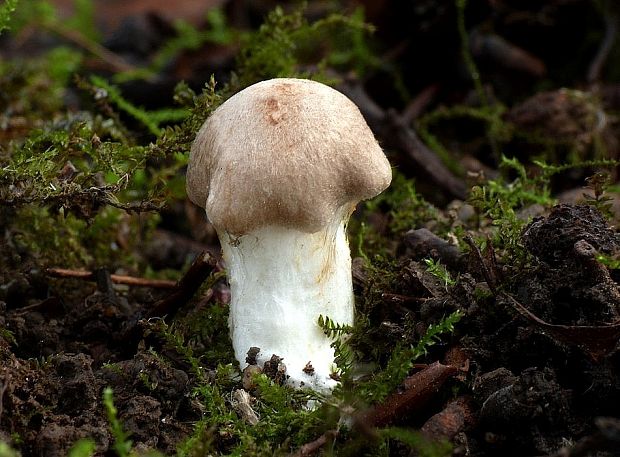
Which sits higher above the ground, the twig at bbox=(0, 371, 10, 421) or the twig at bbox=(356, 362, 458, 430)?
the twig at bbox=(0, 371, 10, 421)

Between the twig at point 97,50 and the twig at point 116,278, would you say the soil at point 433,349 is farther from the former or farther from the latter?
the twig at point 97,50

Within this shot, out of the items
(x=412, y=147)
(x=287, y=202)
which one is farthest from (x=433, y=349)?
(x=412, y=147)

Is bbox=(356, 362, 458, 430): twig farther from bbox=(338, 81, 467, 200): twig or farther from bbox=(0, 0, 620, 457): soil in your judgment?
bbox=(338, 81, 467, 200): twig

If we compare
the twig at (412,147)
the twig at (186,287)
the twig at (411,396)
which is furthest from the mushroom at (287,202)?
the twig at (412,147)

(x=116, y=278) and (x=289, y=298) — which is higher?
(x=289, y=298)

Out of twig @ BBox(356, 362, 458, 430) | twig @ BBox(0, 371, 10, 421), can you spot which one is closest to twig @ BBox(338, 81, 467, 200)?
twig @ BBox(356, 362, 458, 430)

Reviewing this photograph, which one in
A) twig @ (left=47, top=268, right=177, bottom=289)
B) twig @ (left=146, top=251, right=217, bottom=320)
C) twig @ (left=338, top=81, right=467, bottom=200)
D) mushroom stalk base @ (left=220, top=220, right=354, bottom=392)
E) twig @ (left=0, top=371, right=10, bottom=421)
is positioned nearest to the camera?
twig @ (left=0, top=371, right=10, bottom=421)

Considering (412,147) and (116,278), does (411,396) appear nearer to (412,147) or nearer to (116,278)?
(116,278)

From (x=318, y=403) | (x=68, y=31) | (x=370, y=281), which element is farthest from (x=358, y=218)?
(x=68, y=31)

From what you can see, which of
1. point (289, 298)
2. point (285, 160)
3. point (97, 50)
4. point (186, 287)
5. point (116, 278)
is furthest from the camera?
point (97, 50)
